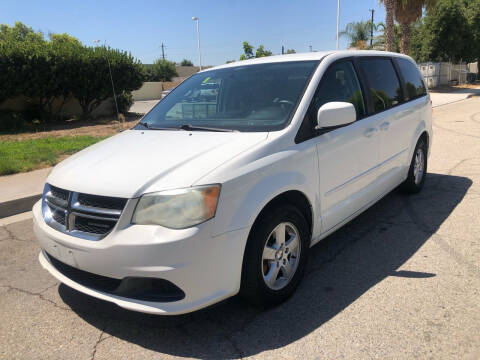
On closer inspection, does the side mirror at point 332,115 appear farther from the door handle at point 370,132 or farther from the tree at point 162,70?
the tree at point 162,70

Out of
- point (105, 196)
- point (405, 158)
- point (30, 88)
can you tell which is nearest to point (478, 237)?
point (405, 158)

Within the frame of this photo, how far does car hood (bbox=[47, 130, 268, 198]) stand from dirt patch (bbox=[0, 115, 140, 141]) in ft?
32.7

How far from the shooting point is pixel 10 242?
4.63m

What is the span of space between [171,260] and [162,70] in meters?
70.3

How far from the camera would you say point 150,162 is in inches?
108

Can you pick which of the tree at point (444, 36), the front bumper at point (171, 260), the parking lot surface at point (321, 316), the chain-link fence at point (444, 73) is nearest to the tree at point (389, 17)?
the chain-link fence at point (444, 73)

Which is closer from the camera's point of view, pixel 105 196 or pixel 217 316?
pixel 105 196

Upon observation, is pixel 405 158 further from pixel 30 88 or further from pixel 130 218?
pixel 30 88

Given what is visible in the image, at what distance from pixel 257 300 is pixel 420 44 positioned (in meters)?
35.8

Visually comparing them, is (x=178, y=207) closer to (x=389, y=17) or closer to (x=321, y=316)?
(x=321, y=316)

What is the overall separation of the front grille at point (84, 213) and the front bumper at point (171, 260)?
7 centimetres

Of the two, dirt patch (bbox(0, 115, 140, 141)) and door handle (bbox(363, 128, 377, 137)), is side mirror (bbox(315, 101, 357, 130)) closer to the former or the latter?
door handle (bbox(363, 128, 377, 137))

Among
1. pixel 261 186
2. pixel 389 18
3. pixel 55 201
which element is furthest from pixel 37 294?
pixel 389 18

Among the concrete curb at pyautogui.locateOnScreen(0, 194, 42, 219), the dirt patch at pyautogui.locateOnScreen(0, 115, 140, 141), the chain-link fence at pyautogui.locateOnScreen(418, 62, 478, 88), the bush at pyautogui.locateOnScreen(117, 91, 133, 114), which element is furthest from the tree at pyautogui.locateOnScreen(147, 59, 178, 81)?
the concrete curb at pyautogui.locateOnScreen(0, 194, 42, 219)
